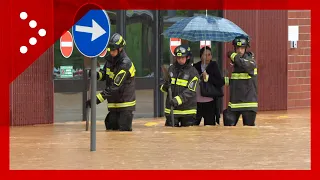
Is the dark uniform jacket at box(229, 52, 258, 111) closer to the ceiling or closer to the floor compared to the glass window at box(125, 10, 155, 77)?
closer to the floor

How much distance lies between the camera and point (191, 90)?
15.7 meters

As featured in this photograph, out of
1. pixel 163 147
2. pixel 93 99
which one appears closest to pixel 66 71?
pixel 163 147

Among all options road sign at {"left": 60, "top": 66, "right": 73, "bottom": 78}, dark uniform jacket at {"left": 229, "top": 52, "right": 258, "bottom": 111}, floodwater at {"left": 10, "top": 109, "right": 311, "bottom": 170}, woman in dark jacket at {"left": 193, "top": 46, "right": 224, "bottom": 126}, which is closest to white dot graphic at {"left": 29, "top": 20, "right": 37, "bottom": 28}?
road sign at {"left": 60, "top": 66, "right": 73, "bottom": 78}

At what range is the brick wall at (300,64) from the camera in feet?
71.9

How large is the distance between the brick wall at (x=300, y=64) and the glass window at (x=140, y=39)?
409 centimetres

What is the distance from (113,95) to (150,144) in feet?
6.43

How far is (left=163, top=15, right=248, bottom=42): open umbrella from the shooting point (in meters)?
16.3

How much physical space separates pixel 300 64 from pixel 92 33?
1073cm

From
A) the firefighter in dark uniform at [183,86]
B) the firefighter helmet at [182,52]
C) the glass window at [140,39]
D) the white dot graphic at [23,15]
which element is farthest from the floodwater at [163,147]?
the glass window at [140,39]

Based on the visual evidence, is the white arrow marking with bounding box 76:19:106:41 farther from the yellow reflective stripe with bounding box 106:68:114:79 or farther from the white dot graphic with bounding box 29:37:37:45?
the white dot graphic with bounding box 29:37:37:45

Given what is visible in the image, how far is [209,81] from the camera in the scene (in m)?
16.5

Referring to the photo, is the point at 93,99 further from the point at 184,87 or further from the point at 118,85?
the point at 184,87

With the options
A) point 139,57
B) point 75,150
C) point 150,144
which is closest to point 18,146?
point 75,150

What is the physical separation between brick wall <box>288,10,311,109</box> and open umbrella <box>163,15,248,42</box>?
5623mm
